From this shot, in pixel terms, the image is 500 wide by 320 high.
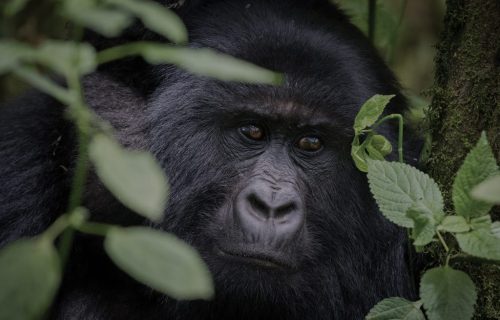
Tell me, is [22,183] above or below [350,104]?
below

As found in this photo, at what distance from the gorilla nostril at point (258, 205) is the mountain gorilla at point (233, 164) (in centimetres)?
17

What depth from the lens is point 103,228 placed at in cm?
198

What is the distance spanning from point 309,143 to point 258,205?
61 centimetres

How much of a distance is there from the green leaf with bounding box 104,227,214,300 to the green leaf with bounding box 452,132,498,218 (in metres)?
1.34

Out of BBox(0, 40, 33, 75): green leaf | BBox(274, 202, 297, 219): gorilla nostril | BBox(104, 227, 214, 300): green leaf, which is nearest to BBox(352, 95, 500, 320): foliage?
BBox(274, 202, 297, 219): gorilla nostril

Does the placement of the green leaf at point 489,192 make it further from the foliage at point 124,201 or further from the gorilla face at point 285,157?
the gorilla face at point 285,157

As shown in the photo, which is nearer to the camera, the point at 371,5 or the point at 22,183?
the point at 22,183

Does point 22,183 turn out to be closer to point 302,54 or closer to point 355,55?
point 302,54

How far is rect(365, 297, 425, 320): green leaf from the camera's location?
117 inches

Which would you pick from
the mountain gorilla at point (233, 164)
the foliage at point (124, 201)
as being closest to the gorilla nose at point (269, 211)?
the mountain gorilla at point (233, 164)

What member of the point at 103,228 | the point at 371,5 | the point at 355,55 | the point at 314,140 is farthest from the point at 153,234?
the point at 371,5

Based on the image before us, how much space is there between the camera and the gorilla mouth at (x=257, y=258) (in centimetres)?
329

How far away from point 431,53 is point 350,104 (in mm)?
6355

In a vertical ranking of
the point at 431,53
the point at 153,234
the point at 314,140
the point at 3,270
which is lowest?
the point at 431,53
